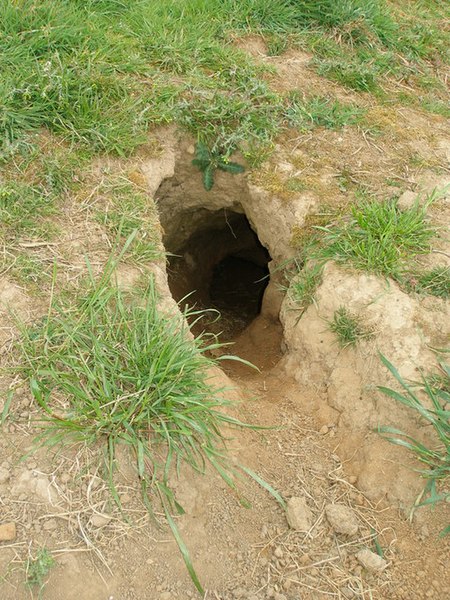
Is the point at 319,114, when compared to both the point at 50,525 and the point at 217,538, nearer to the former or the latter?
the point at 217,538

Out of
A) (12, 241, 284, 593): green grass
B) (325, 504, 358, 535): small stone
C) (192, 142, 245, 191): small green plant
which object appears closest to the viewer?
(12, 241, 284, 593): green grass

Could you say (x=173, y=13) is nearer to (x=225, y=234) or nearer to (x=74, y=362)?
(x=225, y=234)

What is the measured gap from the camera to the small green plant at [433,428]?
235 cm

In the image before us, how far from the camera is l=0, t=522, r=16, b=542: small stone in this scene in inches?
83.2

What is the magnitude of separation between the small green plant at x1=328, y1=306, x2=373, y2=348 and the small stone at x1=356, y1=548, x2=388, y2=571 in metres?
0.91

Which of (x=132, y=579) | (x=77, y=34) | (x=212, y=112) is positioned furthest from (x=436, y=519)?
(x=77, y=34)

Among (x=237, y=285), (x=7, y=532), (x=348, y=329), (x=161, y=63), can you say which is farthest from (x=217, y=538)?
(x=237, y=285)

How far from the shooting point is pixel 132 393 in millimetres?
2311

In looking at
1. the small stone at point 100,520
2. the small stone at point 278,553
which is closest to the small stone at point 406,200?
the small stone at point 278,553

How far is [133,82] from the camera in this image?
3418 millimetres

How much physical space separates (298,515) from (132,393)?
825 millimetres

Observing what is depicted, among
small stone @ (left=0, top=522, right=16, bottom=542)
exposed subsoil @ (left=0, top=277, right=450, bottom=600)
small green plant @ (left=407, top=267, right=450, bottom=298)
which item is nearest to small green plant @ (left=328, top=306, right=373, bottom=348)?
small green plant @ (left=407, top=267, right=450, bottom=298)

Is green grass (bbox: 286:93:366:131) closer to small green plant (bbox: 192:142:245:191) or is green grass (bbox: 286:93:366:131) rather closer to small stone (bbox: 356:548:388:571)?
small green plant (bbox: 192:142:245:191)

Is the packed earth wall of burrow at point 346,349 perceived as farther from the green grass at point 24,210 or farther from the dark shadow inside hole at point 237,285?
the dark shadow inside hole at point 237,285
